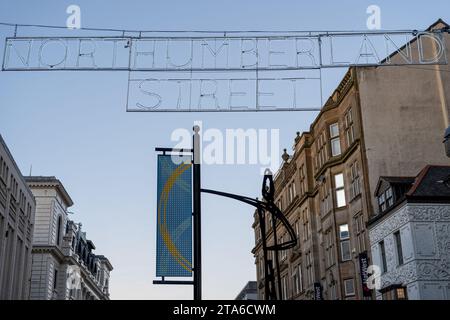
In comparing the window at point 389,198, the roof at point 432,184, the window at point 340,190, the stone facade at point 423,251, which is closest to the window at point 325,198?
the window at point 340,190

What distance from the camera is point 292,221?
5003cm

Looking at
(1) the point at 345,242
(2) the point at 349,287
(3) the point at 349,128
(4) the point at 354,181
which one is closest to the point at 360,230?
(1) the point at 345,242

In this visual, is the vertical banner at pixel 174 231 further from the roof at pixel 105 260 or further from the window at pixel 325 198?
the roof at pixel 105 260

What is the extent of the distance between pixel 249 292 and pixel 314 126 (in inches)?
2597

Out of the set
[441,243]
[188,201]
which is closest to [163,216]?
[188,201]

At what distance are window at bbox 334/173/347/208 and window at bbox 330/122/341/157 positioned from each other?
5.19 feet

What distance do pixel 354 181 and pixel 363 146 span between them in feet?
7.88

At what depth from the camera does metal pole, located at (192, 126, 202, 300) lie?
8.32 metres

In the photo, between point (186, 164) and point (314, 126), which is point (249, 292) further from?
A: point (186, 164)

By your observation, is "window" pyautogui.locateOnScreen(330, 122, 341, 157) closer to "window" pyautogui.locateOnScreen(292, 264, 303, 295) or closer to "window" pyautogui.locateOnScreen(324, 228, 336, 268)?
"window" pyautogui.locateOnScreen(324, 228, 336, 268)

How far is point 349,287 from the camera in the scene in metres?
35.7

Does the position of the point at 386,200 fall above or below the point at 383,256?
above

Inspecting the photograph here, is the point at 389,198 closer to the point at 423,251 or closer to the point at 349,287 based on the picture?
the point at 423,251

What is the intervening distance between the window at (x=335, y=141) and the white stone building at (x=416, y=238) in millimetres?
7831
